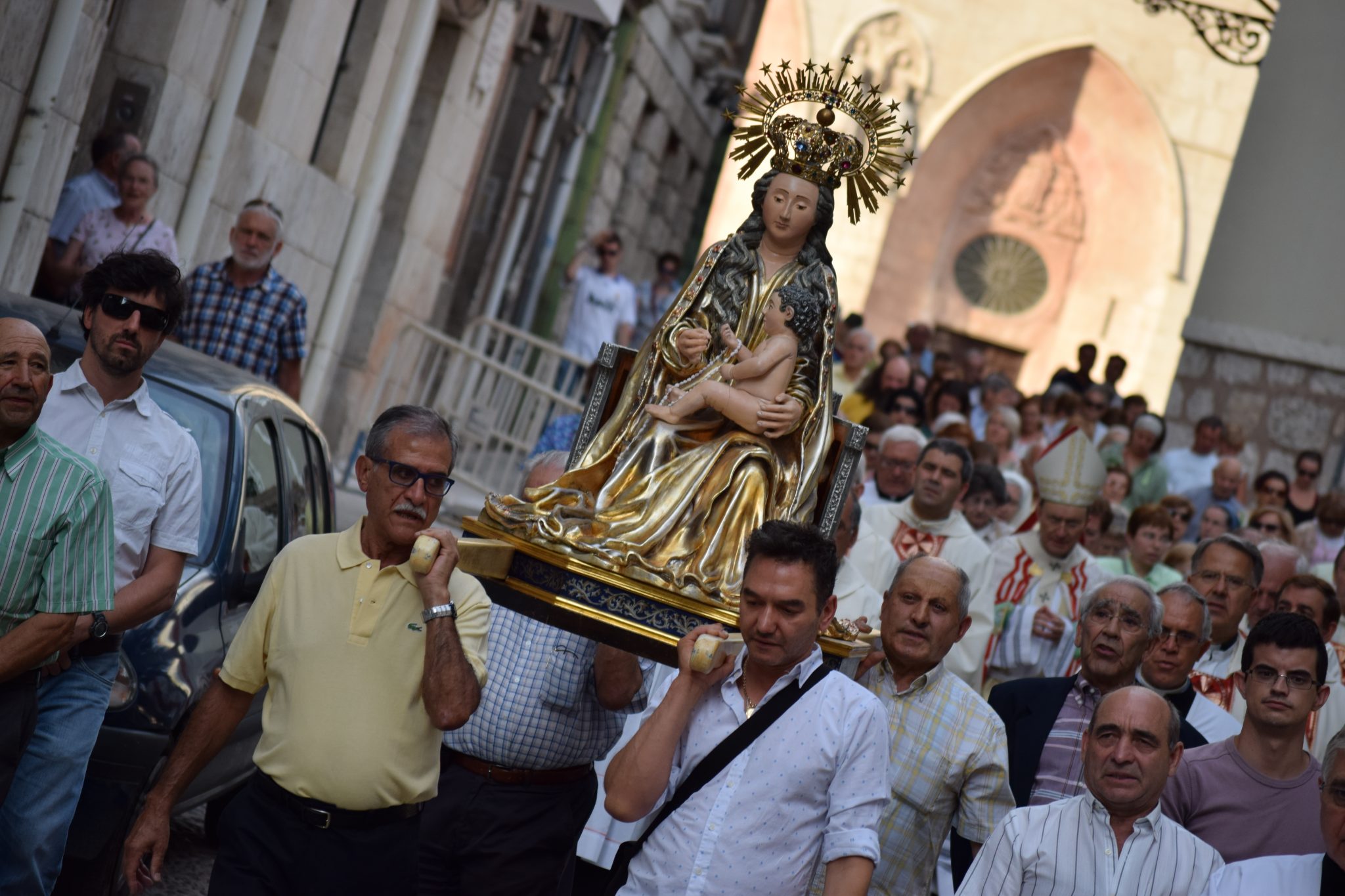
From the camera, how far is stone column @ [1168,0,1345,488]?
14477 millimetres

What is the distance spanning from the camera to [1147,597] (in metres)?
6.00

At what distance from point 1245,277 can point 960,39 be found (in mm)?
16013

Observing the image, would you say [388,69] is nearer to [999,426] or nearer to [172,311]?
[999,426]

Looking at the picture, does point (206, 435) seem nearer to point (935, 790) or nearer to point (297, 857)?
point (297, 857)

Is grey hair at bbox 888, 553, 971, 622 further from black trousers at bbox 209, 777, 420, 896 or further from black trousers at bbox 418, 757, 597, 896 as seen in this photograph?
black trousers at bbox 209, 777, 420, 896

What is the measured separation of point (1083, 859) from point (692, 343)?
79.4 inches

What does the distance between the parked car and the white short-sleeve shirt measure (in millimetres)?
9448

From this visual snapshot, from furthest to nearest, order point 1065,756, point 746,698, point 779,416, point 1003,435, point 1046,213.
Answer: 1. point 1046,213
2. point 1003,435
3. point 1065,756
4. point 779,416
5. point 746,698

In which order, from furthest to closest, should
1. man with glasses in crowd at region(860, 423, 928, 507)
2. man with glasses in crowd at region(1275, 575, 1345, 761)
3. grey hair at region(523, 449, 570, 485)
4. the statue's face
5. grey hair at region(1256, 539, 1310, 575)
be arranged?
man with glasses in crowd at region(860, 423, 928, 507), grey hair at region(1256, 539, 1310, 575), man with glasses in crowd at region(1275, 575, 1345, 761), grey hair at region(523, 449, 570, 485), the statue's face

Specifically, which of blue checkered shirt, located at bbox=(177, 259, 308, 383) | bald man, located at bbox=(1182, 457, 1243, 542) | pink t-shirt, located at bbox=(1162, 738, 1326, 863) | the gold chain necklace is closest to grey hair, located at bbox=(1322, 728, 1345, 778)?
pink t-shirt, located at bbox=(1162, 738, 1326, 863)

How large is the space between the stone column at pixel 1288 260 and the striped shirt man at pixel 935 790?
10579 mm

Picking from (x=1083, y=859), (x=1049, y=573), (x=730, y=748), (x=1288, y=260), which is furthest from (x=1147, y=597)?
(x=1288, y=260)

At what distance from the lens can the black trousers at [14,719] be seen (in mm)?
4445

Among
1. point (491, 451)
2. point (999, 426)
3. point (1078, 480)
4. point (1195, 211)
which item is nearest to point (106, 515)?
point (1078, 480)
